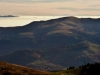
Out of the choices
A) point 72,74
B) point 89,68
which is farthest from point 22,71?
point 89,68

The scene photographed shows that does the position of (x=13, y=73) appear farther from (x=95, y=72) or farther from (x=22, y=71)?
(x=95, y=72)

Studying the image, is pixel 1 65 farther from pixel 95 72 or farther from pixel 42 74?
pixel 95 72

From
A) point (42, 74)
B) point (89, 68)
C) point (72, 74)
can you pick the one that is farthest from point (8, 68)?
point (89, 68)

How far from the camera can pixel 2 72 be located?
282 feet

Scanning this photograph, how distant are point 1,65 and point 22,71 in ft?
28.6

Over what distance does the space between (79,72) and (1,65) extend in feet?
95.2

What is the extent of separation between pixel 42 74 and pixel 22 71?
652 cm

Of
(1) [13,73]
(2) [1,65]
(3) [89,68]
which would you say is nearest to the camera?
(1) [13,73]

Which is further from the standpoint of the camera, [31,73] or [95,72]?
[95,72]

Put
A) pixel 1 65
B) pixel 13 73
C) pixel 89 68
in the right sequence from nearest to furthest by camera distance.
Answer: pixel 13 73, pixel 1 65, pixel 89 68

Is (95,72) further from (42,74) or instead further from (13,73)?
(13,73)

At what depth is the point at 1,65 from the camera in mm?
94062

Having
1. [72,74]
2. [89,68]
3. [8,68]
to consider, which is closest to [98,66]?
[89,68]

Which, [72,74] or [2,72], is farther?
[72,74]
